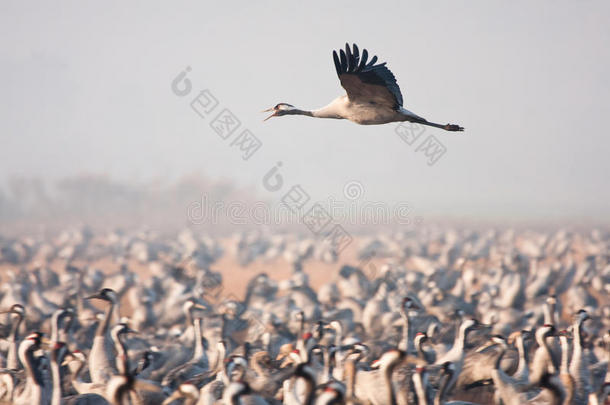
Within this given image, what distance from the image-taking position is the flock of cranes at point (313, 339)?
7570 mm

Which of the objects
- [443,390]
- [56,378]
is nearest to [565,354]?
[443,390]

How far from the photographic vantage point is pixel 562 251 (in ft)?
89.2

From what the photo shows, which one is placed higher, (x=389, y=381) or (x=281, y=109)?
(x=281, y=109)

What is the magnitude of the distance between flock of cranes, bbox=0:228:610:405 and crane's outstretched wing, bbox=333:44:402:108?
337 cm

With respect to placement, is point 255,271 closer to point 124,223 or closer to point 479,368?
point 479,368

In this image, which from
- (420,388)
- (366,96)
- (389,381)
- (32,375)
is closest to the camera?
(389,381)

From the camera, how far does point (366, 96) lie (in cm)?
965

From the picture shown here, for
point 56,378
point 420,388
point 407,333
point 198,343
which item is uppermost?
point 407,333

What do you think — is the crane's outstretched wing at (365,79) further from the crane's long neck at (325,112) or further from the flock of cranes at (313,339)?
A: the flock of cranes at (313,339)

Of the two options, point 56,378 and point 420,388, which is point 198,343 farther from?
point 420,388

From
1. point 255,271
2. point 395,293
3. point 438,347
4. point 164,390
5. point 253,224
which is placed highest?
point 253,224

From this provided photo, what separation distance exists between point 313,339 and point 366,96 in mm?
3542

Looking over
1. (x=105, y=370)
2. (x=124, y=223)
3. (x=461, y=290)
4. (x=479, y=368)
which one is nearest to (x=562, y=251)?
(x=461, y=290)

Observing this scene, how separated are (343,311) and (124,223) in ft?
190
